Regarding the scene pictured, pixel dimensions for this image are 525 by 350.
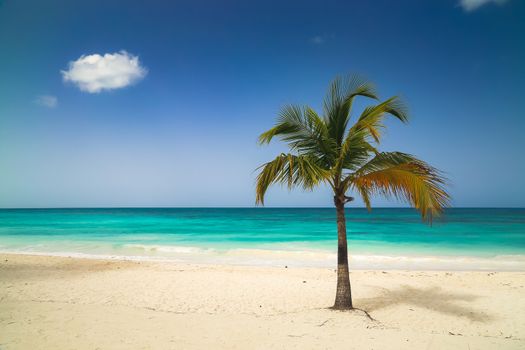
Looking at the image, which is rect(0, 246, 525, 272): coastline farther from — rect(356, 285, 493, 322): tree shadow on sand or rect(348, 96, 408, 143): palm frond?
A: rect(348, 96, 408, 143): palm frond

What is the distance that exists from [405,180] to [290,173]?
204cm

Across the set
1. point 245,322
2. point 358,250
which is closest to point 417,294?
point 245,322

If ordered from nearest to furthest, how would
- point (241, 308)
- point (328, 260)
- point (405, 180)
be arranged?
point (405, 180) → point (241, 308) → point (328, 260)

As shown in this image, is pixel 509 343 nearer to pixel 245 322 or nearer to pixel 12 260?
pixel 245 322

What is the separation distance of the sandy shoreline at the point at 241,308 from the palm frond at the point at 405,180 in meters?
2.06

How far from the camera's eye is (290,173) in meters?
6.27

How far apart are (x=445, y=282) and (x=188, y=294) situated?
7.84 m

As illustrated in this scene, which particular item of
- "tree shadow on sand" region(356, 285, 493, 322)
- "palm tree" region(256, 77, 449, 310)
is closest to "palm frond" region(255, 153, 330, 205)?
"palm tree" region(256, 77, 449, 310)

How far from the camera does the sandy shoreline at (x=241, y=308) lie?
4734mm

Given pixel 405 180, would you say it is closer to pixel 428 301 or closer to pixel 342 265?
pixel 342 265

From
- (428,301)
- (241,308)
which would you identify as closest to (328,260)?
(428,301)

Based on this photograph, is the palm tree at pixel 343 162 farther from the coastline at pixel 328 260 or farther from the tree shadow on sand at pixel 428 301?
the coastline at pixel 328 260

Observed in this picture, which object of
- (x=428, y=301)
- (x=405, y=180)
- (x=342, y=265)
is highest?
(x=405, y=180)

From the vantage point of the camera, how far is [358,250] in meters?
19.8
